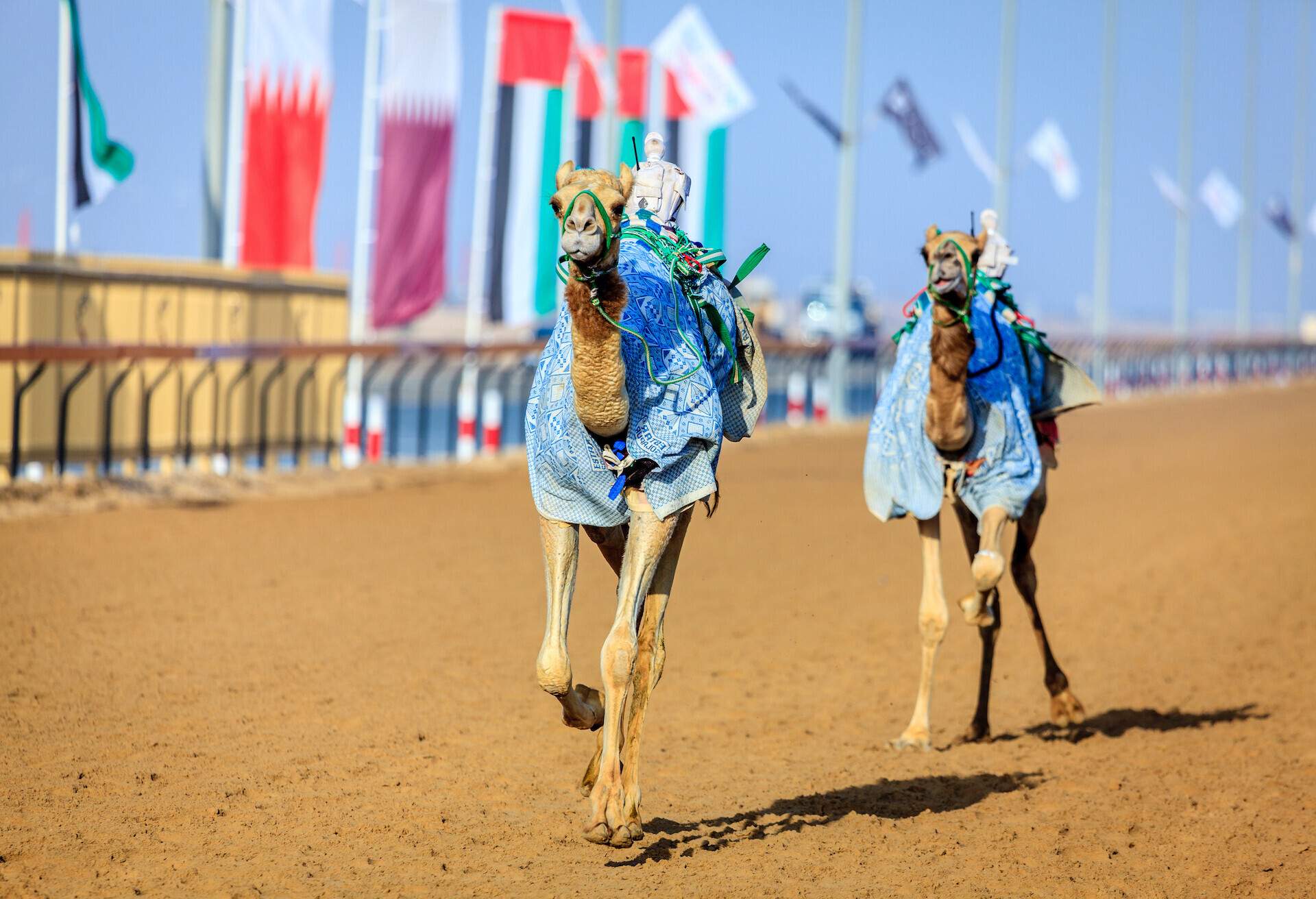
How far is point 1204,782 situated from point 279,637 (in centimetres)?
534

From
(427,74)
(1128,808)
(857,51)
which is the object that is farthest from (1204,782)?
(857,51)

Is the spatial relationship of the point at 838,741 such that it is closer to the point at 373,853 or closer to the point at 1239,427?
the point at 373,853

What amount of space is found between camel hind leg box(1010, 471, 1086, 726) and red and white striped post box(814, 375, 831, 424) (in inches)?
Answer: 813

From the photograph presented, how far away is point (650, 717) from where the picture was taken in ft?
29.3

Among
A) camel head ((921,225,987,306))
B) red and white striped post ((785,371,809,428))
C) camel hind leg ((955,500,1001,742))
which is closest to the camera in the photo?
camel head ((921,225,987,306))

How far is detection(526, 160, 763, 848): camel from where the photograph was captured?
5.70 metres

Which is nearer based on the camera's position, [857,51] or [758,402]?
[758,402]

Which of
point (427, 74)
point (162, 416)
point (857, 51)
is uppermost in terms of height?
point (857, 51)

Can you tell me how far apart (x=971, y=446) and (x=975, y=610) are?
798mm

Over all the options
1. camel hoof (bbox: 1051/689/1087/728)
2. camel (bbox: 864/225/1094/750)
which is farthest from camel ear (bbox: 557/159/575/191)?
camel hoof (bbox: 1051/689/1087/728)

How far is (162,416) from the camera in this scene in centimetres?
1717

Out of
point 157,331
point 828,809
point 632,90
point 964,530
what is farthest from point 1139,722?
point 632,90

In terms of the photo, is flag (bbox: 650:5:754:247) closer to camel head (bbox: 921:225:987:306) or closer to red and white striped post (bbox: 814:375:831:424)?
red and white striped post (bbox: 814:375:831:424)

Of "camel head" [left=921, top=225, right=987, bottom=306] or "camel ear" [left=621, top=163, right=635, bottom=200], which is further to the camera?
"camel head" [left=921, top=225, right=987, bottom=306]
